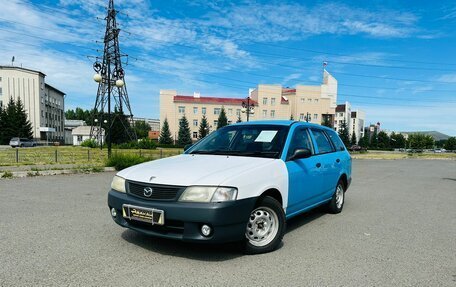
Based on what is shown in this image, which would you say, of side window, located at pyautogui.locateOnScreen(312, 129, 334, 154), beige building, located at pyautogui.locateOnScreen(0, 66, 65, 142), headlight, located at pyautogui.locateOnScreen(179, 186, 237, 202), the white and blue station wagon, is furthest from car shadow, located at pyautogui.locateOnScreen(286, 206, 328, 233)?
beige building, located at pyautogui.locateOnScreen(0, 66, 65, 142)

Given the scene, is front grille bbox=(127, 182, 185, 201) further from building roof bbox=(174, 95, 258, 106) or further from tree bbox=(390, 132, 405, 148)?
tree bbox=(390, 132, 405, 148)

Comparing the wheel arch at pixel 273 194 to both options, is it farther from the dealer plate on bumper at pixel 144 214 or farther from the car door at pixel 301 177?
the dealer plate on bumper at pixel 144 214

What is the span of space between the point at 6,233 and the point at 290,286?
4.09 metres

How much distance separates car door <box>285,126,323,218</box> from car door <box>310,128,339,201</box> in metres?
0.19

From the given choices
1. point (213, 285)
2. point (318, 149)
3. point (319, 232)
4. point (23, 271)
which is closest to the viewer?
point (213, 285)

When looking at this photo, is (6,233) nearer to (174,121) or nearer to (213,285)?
(213,285)

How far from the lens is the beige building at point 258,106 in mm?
80375

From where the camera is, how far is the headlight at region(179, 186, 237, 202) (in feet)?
11.4

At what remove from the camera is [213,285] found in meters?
3.13

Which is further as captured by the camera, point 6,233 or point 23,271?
point 6,233

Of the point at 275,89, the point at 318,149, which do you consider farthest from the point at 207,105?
the point at 318,149

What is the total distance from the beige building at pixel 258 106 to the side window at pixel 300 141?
7531 centimetres

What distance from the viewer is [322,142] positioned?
589cm

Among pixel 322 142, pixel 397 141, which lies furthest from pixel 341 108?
pixel 322 142
